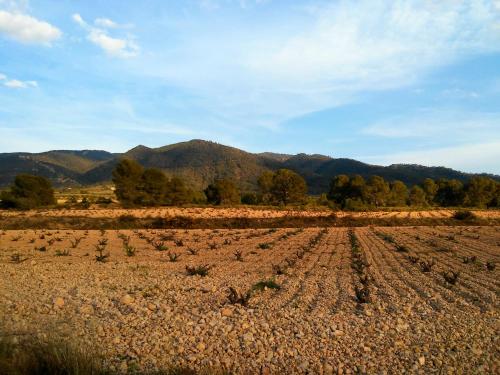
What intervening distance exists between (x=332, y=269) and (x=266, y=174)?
77.8 m

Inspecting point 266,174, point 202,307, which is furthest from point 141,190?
point 202,307

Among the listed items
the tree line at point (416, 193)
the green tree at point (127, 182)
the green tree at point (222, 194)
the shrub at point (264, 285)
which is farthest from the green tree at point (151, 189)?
the shrub at point (264, 285)

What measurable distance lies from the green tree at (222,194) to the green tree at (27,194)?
2799 centimetres

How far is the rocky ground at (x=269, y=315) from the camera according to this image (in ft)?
20.8

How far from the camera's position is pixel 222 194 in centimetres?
7706

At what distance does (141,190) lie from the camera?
6694cm

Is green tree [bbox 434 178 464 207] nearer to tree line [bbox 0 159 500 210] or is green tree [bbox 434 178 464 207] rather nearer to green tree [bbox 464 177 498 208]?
tree line [bbox 0 159 500 210]

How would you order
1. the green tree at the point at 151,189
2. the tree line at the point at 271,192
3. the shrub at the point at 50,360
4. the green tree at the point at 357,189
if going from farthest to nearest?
the green tree at the point at 357,189, the green tree at the point at 151,189, the tree line at the point at 271,192, the shrub at the point at 50,360

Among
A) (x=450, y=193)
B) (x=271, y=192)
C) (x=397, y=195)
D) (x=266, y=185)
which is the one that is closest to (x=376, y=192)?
(x=397, y=195)

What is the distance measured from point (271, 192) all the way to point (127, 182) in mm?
31966

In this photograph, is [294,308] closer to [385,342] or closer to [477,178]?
[385,342]

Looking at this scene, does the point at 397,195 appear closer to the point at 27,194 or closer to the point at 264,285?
the point at 27,194

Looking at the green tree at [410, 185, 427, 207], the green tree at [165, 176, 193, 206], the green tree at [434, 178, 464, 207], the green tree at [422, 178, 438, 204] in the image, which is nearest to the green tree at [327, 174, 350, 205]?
the green tree at [410, 185, 427, 207]

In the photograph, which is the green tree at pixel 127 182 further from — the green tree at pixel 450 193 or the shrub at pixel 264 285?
the green tree at pixel 450 193
